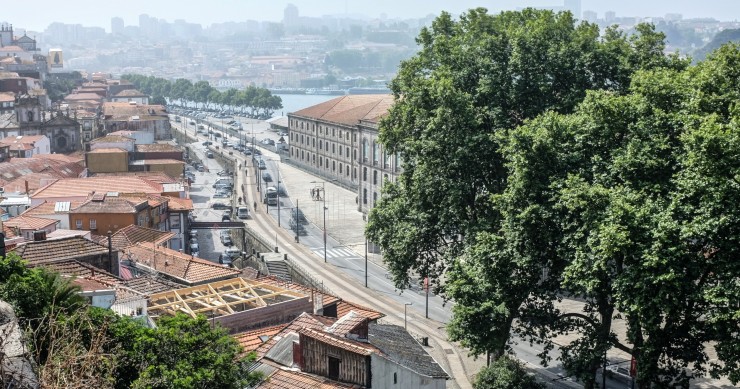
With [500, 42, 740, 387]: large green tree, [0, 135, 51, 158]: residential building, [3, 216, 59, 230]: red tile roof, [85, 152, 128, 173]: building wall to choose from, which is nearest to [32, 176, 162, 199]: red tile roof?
[3, 216, 59, 230]: red tile roof

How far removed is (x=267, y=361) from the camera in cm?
2545

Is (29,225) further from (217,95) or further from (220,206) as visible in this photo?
(217,95)

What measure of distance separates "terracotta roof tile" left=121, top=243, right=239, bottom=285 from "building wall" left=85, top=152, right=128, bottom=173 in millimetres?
32557

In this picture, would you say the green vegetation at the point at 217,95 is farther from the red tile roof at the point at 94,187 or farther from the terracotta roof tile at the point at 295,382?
the terracotta roof tile at the point at 295,382

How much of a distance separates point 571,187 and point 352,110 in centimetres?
6063

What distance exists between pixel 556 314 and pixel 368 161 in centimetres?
4555

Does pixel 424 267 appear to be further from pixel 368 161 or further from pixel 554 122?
pixel 368 161

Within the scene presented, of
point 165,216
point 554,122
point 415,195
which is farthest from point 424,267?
point 165,216

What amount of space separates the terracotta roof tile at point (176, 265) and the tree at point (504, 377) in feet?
40.6

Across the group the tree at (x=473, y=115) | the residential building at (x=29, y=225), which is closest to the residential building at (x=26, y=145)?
the residential building at (x=29, y=225)

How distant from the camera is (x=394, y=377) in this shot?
25047mm

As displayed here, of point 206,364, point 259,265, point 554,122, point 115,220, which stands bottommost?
point 259,265

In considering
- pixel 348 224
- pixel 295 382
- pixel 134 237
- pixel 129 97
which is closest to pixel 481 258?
pixel 295 382

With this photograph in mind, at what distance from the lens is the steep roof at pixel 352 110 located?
79.9 metres
